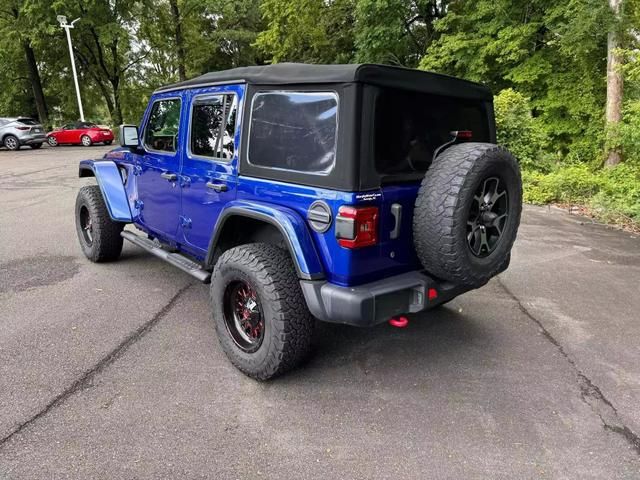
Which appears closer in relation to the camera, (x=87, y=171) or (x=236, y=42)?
(x=87, y=171)

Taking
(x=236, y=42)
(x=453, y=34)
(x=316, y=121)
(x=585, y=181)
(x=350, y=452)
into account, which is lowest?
(x=350, y=452)

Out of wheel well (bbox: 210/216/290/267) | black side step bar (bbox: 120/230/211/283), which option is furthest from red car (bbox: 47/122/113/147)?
wheel well (bbox: 210/216/290/267)

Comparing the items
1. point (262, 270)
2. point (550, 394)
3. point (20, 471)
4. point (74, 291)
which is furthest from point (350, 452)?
point (74, 291)

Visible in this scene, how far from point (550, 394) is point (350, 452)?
4.51 ft

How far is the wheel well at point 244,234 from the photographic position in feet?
10.4

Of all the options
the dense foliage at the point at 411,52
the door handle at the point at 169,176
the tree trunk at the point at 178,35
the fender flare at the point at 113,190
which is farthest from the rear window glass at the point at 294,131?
the tree trunk at the point at 178,35

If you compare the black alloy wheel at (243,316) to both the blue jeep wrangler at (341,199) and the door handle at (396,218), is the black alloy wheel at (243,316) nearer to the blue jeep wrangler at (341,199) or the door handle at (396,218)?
the blue jeep wrangler at (341,199)

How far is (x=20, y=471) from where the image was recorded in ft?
7.27

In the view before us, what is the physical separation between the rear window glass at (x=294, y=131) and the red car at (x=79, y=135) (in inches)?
976

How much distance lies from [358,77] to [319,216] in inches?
30.7

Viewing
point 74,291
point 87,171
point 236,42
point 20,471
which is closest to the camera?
point 20,471

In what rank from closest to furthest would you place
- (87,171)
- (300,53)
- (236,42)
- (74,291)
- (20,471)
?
(20,471) → (74,291) → (87,171) → (300,53) → (236,42)

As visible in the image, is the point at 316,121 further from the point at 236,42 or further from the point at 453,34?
the point at 236,42

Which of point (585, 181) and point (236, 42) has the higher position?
point (236, 42)
